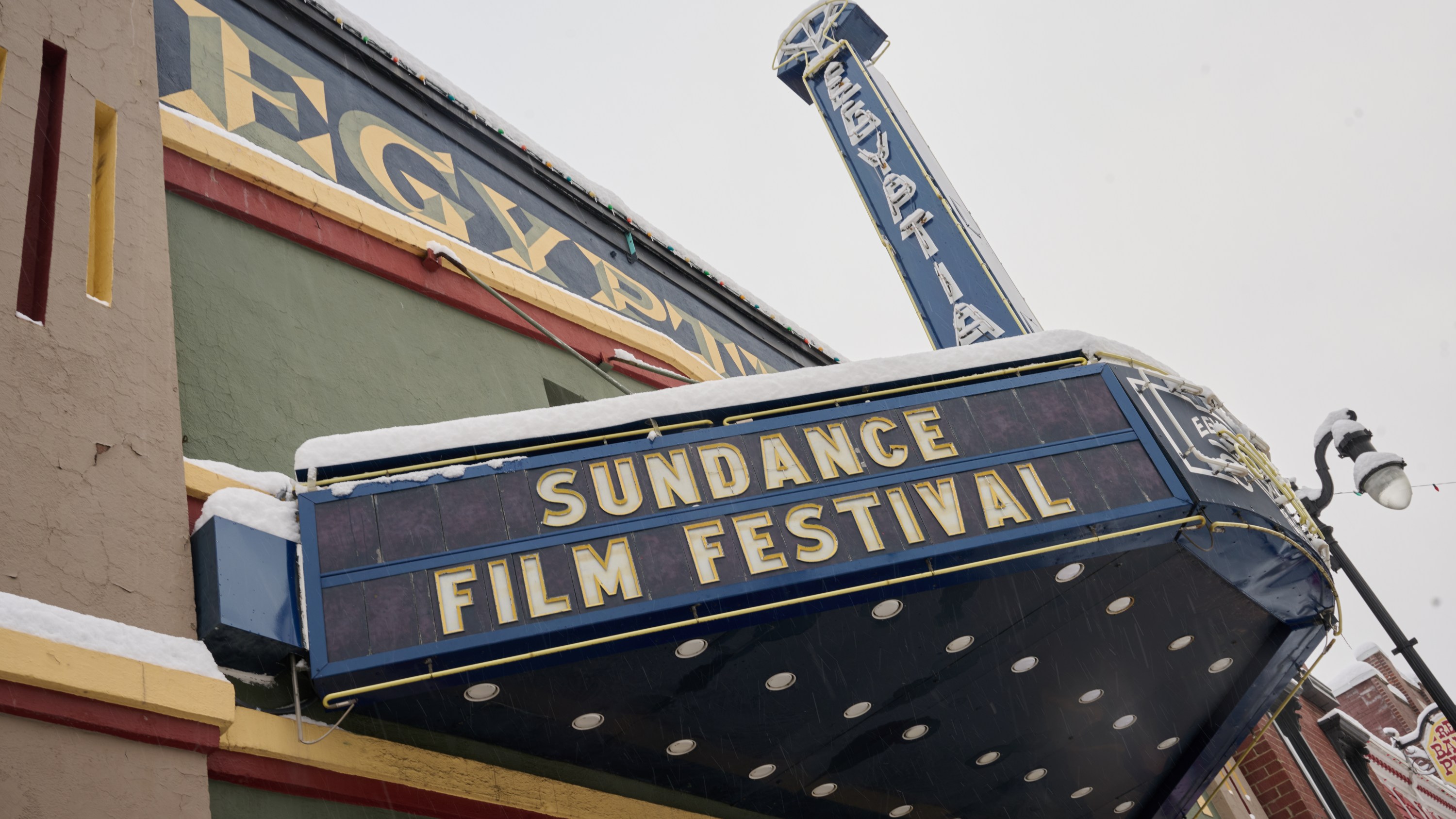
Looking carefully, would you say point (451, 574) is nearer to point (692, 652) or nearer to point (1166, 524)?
point (692, 652)

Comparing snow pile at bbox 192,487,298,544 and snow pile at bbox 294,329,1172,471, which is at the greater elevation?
snow pile at bbox 294,329,1172,471

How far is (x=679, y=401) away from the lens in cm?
674

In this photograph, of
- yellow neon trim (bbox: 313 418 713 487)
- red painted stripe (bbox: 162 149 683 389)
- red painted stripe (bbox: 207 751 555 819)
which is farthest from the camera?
red painted stripe (bbox: 162 149 683 389)

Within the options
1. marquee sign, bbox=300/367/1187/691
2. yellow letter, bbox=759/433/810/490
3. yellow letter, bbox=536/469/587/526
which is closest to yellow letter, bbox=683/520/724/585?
marquee sign, bbox=300/367/1187/691

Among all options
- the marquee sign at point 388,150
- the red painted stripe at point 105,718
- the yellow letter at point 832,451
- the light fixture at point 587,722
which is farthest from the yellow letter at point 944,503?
the marquee sign at point 388,150

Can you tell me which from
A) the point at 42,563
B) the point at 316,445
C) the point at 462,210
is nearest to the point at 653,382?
the point at 462,210

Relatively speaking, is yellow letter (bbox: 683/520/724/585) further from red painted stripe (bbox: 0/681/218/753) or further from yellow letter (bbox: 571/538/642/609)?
red painted stripe (bbox: 0/681/218/753)

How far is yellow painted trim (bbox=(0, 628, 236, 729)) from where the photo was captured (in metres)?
4.44

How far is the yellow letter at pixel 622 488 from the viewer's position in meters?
6.20

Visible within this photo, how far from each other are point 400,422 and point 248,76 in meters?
3.36

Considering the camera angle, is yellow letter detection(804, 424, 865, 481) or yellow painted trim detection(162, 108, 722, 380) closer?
yellow letter detection(804, 424, 865, 481)

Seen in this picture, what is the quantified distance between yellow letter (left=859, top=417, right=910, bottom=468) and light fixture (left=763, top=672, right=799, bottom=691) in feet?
4.40

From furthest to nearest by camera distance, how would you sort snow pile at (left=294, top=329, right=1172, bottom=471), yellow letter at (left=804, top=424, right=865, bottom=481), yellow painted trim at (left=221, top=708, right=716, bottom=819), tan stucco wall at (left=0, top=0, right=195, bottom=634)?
yellow letter at (left=804, top=424, right=865, bottom=481)
snow pile at (left=294, top=329, right=1172, bottom=471)
yellow painted trim at (left=221, top=708, right=716, bottom=819)
tan stucco wall at (left=0, top=0, right=195, bottom=634)

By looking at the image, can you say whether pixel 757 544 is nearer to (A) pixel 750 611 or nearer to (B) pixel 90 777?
(A) pixel 750 611
